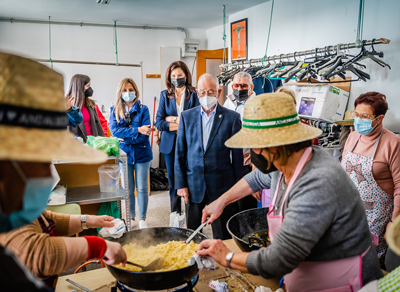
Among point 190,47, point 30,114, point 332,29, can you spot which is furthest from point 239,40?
point 30,114

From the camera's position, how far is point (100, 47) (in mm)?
6656

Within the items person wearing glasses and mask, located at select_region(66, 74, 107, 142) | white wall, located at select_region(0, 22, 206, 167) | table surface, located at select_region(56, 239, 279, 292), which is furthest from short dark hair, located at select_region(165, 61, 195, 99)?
white wall, located at select_region(0, 22, 206, 167)

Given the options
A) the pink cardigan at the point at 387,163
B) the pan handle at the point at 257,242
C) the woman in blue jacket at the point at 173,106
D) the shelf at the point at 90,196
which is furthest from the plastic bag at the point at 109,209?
the pink cardigan at the point at 387,163

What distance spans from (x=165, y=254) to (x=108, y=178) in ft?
5.76

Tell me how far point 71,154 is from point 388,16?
143 inches

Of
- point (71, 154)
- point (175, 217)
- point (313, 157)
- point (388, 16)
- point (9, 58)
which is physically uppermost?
point (388, 16)

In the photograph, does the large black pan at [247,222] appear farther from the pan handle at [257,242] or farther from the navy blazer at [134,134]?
the navy blazer at [134,134]

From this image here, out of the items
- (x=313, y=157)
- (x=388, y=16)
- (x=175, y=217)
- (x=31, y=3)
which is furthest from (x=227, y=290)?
(x=31, y=3)

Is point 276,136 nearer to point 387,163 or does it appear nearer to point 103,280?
point 103,280

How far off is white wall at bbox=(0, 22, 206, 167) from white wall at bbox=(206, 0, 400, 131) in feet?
7.24

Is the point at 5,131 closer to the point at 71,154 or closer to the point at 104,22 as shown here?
the point at 71,154

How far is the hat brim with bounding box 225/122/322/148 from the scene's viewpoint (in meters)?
1.25

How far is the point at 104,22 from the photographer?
6512 millimetres

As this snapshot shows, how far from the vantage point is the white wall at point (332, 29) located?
3154 mm
